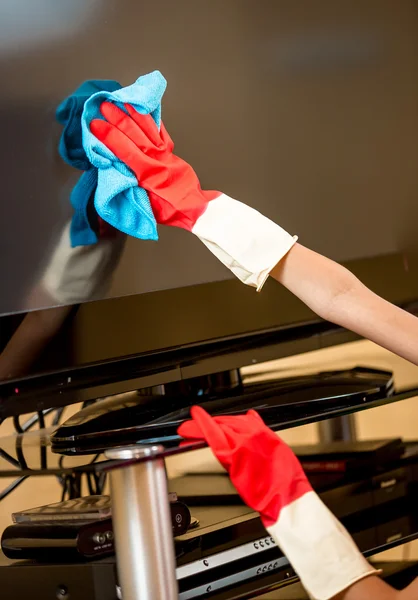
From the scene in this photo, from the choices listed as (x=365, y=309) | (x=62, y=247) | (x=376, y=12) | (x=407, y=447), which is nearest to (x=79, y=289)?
(x=62, y=247)

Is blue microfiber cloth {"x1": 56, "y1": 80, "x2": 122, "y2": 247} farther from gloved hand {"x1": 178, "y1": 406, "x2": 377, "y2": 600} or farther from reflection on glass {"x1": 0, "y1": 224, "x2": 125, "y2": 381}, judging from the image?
gloved hand {"x1": 178, "y1": 406, "x2": 377, "y2": 600}

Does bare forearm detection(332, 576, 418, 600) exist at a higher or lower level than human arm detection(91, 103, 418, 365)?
lower

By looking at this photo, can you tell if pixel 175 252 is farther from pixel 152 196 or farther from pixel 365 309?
pixel 365 309

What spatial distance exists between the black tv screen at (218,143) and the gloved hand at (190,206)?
0.18 meters

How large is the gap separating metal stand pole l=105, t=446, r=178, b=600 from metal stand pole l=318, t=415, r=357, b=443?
803 millimetres

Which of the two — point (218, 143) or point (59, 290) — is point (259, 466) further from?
point (218, 143)

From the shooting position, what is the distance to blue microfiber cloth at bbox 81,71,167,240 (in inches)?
32.6

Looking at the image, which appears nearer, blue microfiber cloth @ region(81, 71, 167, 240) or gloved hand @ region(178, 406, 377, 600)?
gloved hand @ region(178, 406, 377, 600)

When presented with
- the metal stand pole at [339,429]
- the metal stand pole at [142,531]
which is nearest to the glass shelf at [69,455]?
the metal stand pole at [142,531]

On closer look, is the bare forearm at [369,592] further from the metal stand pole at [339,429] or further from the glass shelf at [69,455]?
the metal stand pole at [339,429]

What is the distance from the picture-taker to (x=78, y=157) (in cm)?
98

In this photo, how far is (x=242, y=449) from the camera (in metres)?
0.69

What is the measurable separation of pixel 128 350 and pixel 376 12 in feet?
2.30

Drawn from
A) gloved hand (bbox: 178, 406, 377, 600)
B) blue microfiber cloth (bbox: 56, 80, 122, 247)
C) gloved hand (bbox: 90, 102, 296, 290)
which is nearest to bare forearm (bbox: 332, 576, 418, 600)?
gloved hand (bbox: 178, 406, 377, 600)
